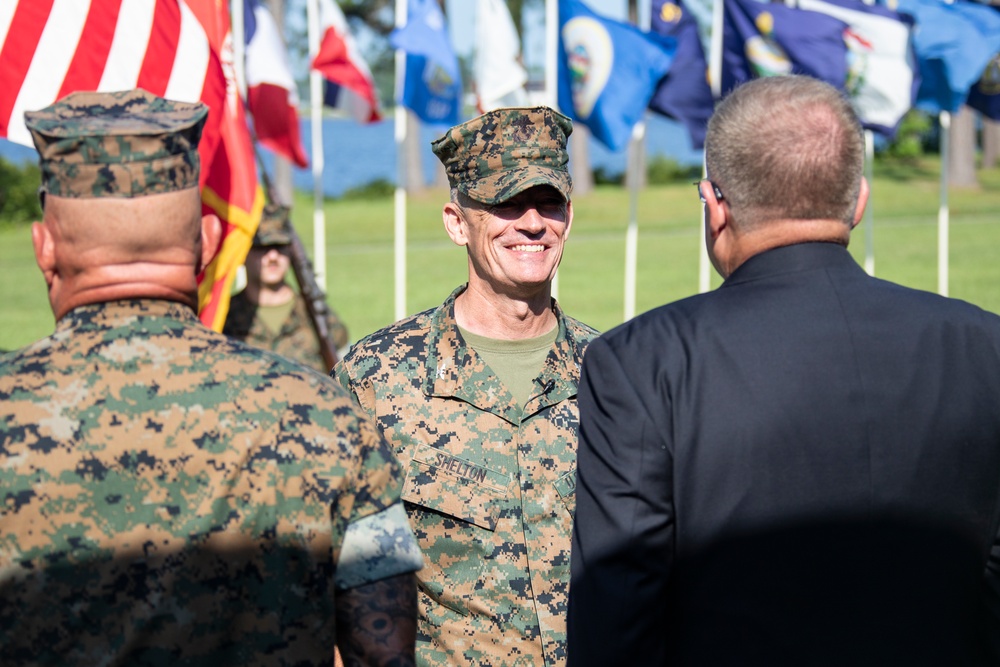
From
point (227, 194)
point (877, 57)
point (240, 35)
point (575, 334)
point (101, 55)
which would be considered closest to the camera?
point (575, 334)

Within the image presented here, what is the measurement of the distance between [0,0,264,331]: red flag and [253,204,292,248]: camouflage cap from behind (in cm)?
177

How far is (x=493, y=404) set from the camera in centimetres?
338

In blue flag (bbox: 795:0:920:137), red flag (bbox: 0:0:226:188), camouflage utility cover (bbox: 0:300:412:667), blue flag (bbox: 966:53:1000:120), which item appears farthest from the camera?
blue flag (bbox: 966:53:1000:120)

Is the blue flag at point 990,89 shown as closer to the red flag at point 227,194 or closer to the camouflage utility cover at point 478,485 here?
the red flag at point 227,194

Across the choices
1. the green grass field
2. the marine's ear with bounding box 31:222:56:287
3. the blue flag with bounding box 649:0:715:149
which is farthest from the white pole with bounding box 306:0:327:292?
the marine's ear with bounding box 31:222:56:287

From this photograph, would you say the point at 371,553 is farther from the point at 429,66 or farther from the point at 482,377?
the point at 429,66

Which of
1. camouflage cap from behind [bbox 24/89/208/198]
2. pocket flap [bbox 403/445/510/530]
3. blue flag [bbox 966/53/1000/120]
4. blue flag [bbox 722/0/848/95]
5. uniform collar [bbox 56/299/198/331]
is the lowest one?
pocket flap [bbox 403/445/510/530]

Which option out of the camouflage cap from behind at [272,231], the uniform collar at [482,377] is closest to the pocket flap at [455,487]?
the uniform collar at [482,377]

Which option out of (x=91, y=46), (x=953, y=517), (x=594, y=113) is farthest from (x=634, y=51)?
(x=953, y=517)

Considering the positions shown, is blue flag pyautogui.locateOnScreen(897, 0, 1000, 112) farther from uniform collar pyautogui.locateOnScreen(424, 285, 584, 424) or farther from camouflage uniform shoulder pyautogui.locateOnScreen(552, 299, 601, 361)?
uniform collar pyautogui.locateOnScreen(424, 285, 584, 424)

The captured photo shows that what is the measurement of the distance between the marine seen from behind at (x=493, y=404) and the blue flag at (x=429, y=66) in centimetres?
779

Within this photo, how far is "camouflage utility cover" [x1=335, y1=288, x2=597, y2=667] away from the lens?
10.4 feet

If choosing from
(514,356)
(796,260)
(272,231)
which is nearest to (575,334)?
(514,356)

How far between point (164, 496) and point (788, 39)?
34.0 ft
